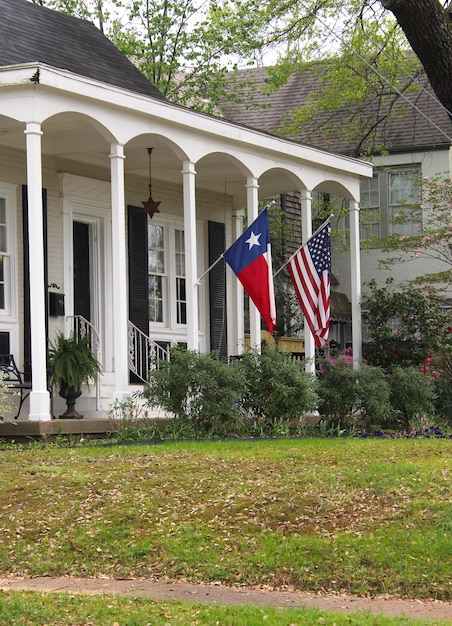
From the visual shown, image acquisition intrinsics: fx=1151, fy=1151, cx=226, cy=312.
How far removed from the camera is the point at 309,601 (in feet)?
24.6

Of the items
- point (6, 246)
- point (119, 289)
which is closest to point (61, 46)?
point (6, 246)

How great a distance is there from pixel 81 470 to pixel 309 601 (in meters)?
3.76

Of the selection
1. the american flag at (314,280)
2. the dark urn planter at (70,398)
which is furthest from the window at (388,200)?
the dark urn planter at (70,398)

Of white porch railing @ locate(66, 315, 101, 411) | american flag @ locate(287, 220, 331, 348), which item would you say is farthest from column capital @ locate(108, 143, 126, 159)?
american flag @ locate(287, 220, 331, 348)

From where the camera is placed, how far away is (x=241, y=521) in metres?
8.88

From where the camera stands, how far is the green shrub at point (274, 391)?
596 inches

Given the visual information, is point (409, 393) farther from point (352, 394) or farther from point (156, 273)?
point (156, 273)

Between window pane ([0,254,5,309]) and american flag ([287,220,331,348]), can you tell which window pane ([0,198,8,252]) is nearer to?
window pane ([0,254,5,309])

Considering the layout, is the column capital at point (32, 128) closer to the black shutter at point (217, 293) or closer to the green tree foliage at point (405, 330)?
the black shutter at point (217, 293)

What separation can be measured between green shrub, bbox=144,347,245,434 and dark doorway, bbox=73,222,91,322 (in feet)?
10.2

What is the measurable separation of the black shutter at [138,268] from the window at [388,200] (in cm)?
998

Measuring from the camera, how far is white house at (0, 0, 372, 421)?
13.6 metres

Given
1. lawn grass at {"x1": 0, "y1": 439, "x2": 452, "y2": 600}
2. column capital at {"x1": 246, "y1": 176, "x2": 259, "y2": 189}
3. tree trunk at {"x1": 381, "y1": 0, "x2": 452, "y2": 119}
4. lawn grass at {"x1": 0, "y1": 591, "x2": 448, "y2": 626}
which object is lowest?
lawn grass at {"x1": 0, "y1": 591, "x2": 448, "y2": 626}

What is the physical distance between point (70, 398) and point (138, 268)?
11.9 feet
